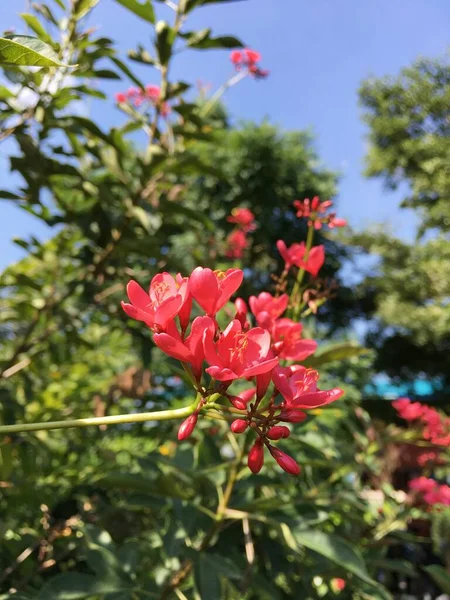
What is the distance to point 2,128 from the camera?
1.06 metres

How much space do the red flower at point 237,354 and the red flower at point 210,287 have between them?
30 millimetres

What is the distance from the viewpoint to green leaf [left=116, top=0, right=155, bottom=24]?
48.3 inches

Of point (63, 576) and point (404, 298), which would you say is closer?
point (63, 576)

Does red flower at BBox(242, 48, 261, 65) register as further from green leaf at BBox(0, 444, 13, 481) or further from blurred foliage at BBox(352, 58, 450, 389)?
blurred foliage at BBox(352, 58, 450, 389)

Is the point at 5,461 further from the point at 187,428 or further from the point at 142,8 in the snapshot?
the point at 142,8

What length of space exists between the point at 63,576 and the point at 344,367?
3.87m

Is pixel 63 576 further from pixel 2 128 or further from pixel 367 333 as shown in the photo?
pixel 367 333

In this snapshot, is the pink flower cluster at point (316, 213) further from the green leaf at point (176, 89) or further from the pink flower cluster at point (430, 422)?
the pink flower cluster at point (430, 422)

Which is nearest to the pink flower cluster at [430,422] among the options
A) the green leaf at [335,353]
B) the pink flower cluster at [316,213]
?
the green leaf at [335,353]

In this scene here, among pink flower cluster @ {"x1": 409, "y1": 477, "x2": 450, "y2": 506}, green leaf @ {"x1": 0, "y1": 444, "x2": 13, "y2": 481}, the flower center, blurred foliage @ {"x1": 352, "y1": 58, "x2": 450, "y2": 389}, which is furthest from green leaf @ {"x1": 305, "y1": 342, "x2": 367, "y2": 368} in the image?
blurred foliage @ {"x1": 352, "y1": 58, "x2": 450, "y2": 389}

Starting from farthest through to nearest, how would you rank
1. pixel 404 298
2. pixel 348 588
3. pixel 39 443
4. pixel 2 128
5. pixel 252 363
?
1. pixel 404 298
2. pixel 348 588
3. pixel 39 443
4. pixel 2 128
5. pixel 252 363

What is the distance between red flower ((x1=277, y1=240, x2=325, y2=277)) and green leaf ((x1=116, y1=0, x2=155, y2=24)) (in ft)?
2.59

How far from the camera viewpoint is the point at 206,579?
81 centimetres

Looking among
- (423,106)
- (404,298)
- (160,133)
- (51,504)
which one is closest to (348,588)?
(51,504)
